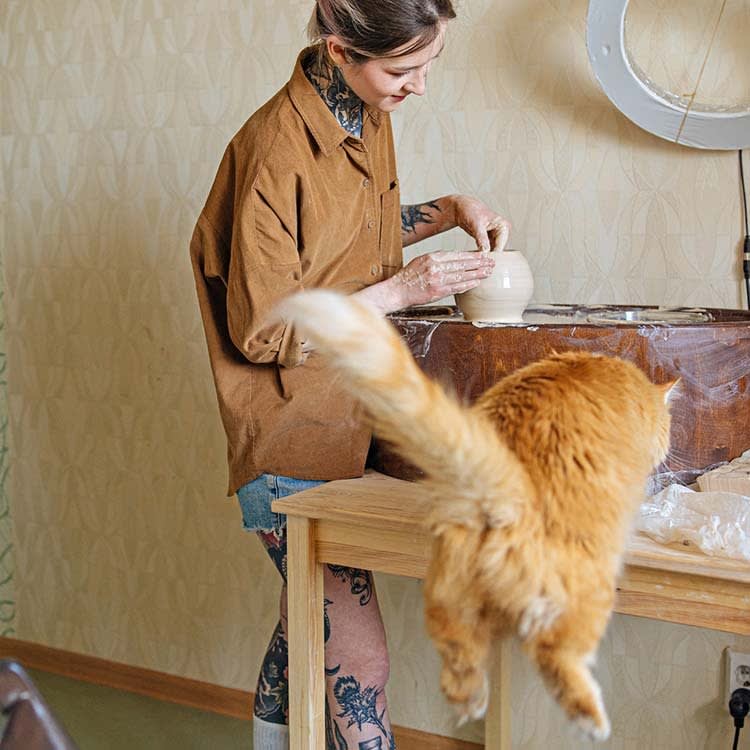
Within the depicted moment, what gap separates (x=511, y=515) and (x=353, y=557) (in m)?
0.59

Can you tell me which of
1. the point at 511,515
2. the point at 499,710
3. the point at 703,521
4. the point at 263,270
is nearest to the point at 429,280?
the point at 263,270

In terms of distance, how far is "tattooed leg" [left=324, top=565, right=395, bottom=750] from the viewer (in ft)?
4.94

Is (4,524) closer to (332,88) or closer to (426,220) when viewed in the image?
(426,220)

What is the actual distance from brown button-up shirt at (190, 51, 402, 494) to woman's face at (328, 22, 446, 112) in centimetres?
7

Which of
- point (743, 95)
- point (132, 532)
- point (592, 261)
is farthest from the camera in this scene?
point (132, 532)

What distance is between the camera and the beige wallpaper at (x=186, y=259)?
1.86 meters

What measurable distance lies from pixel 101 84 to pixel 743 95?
1360 millimetres

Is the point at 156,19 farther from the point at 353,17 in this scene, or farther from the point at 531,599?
the point at 531,599

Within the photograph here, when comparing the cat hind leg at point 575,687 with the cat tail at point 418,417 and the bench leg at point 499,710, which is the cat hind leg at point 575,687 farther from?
the bench leg at point 499,710

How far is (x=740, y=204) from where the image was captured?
1772 mm

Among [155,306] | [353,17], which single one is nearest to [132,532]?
[155,306]

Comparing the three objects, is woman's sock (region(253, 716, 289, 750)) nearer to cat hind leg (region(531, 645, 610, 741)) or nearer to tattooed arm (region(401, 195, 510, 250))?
tattooed arm (region(401, 195, 510, 250))

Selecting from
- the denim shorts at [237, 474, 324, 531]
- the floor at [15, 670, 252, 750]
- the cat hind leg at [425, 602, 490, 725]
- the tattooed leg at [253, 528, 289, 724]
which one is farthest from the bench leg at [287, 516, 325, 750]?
the floor at [15, 670, 252, 750]

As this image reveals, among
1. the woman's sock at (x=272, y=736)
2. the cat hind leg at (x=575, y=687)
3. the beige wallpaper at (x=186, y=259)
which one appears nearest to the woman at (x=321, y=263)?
the woman's sock at (x=272, y=736)
